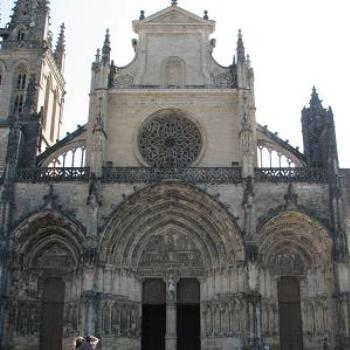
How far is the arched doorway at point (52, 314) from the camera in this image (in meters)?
19.5

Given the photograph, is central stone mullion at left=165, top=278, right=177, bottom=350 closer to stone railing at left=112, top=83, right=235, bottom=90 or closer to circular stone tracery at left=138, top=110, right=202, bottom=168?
circular stone tracery at left=138, top=110, right=202, bottom=168

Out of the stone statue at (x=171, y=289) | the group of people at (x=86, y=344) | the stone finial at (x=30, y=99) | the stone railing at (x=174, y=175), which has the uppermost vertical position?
the stone finial at (x=30, y=99)

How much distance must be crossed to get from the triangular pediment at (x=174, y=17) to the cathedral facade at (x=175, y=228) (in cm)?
266

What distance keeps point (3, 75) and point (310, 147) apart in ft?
47.6

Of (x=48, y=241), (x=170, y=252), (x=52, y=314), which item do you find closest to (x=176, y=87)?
(x=170, y=252)

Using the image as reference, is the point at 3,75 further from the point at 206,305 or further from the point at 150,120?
the point at 206,305

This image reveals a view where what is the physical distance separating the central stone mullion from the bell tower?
29.9 ft

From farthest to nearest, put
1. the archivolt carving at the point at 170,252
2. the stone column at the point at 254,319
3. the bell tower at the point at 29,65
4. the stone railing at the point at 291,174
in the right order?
the bell tower at the point at 29,65 → the archivolt carving at the point at 170,252 → the stone railing at the point at 291,174 → the stone column at the point at 254,319

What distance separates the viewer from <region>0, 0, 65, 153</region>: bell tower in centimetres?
2562

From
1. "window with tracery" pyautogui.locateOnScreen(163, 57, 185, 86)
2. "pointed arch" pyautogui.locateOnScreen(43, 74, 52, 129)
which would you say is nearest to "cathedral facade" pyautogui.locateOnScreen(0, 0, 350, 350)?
"window with tracery" pyautogui.locateOnScreen(163, 57, 185, 86)

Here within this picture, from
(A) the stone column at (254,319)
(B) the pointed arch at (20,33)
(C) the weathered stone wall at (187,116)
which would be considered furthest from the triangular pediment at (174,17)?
(A) the stone column at (254,319)

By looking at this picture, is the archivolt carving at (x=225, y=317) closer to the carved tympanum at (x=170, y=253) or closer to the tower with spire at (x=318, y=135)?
the carved tympanum at (x=170, y=253)

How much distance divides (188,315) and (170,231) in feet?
10.4

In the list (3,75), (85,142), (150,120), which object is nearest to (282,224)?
(150,120)
